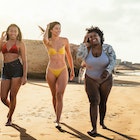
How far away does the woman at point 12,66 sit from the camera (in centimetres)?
651

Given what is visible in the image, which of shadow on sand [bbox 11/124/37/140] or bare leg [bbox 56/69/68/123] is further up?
bare leg [bbox 56/69/68/123]

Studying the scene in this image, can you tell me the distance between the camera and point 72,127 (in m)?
6.45

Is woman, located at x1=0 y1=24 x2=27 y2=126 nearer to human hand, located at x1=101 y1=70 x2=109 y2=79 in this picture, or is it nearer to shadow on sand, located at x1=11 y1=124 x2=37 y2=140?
shadow on sand, located at x1=11 y1=124 x2=37 y2=140

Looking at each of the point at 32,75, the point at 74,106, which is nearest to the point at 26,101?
the point at 74,106

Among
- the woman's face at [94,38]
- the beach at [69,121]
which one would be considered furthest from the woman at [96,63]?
the beach at [69,121]

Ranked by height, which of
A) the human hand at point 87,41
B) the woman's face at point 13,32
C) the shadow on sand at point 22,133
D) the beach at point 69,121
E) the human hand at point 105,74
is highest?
the woman's face at point 13,32

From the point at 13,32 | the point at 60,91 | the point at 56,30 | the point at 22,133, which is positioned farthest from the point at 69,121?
the point at 13,32

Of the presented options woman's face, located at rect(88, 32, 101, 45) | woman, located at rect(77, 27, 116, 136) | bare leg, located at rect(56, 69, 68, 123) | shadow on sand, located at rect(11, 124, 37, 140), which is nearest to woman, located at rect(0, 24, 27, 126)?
shadow on sand, located at rect(11, 124, 37, 140)

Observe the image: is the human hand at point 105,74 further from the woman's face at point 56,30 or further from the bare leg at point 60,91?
the woman's face at point 56,30

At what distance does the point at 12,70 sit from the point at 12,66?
0.07m

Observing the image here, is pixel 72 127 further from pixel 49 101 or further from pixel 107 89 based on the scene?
pixel 49 101

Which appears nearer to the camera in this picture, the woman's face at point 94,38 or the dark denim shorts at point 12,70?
the woman's face at point 94,38

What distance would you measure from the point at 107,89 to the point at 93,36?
88 centimetres

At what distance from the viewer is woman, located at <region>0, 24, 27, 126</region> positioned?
6.51 m
